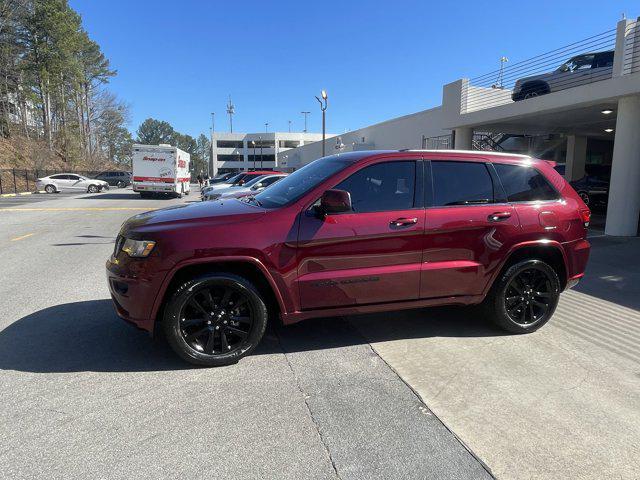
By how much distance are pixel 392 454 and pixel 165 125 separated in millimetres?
166071

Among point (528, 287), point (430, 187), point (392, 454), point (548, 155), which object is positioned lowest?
point (392, 454)

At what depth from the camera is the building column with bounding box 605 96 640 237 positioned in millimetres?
10891

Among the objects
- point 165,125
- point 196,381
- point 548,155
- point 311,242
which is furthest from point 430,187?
point 165,125

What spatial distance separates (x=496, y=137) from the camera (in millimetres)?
23031

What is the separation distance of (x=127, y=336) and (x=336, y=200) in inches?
A: 98.9

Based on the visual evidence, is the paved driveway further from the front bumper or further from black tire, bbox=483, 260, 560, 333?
the front bumper

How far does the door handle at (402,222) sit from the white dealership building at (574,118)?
9.47m

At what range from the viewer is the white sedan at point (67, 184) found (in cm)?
3397

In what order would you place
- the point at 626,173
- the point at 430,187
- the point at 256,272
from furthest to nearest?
the point at 626,173
the point at 430,187
the point at 256,272

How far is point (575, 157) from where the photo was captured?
68.9 feet

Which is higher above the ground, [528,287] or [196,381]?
[528,287]

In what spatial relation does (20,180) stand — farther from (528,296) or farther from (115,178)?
(528,296)

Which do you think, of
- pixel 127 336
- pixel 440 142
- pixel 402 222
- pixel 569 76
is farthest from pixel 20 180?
pixel 402 222

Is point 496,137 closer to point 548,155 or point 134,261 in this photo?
point 548,155
